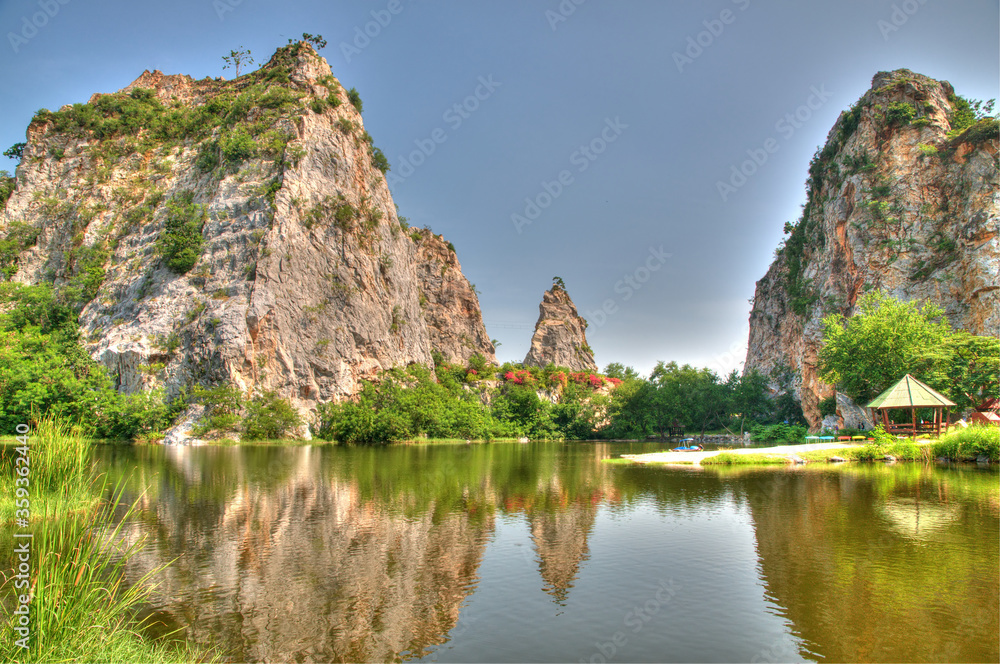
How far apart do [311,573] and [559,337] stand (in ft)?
279

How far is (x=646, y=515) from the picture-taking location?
1431 cm

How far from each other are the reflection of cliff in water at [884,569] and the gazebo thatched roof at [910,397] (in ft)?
38.5

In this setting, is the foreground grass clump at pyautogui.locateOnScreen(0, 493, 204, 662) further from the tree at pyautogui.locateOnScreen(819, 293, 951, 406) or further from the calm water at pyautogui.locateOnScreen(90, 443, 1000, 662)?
the tree at pyautogui.locateOnScreen(819, 293, 951, 406)

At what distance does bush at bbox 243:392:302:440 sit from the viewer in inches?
1719

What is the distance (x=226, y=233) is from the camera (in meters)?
50.8

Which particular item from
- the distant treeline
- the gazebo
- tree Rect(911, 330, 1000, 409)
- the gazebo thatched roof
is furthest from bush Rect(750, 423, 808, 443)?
the gazebo thatched roof

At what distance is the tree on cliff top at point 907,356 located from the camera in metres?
30.8

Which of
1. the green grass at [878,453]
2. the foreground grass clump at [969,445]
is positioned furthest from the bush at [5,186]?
the foreground grass clump at [969,445]

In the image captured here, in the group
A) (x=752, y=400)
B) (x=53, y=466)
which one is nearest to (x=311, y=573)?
(x=53, y=466)

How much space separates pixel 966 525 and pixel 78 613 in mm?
15459

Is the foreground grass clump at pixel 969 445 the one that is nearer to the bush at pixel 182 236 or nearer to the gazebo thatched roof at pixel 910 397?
the gazebo thatched roof at pixel 910 397

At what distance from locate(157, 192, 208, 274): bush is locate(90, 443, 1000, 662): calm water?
122 ft

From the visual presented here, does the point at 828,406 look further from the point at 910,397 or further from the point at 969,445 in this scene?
the point at 969,445

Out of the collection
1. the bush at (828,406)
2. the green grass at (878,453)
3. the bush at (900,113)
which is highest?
the bush at (900,113)
